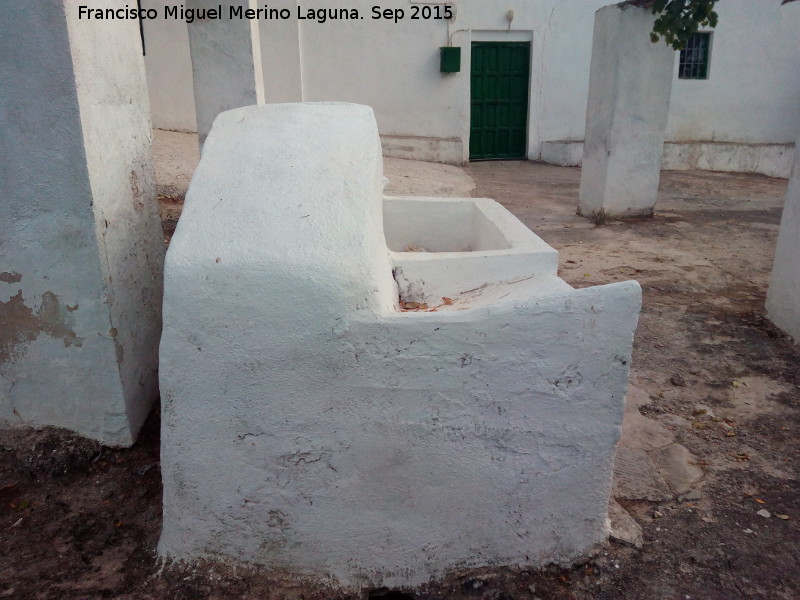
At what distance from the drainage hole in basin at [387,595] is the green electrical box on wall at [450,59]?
1006cm

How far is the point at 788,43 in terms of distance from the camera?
11.1m

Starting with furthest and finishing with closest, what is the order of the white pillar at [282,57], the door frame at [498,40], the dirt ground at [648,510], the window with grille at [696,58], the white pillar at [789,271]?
the window with grille at [696,58], the door frame at [498,40], the white pillar at [282,57], the white pillar at [789,271], the dirt ground at [648,510]

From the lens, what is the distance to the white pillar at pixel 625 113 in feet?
22.3

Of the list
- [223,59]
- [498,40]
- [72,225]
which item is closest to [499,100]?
[498,40]

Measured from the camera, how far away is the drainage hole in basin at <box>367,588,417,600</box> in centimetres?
214

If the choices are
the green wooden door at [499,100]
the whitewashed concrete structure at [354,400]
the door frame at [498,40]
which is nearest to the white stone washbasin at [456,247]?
the whitewashed concrete structure at [354,400]

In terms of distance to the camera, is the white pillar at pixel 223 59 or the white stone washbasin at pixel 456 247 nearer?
the white stone washbasin at pixel 456 247

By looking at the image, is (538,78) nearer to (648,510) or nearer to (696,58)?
(696,58)

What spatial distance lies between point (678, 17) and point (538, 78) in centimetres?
522

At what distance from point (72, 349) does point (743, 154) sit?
475 inches

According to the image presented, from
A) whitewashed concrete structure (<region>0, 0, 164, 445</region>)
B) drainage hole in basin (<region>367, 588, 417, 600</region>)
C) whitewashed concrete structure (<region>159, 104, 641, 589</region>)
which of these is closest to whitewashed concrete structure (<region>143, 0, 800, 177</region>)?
whitewashed concrete structure (<region>0, 0, 164, 445</region>)

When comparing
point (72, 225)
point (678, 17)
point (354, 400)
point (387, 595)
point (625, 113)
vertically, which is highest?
point (678, 17)

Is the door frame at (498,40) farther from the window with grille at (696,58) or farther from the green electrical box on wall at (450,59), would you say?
the window with grille at (696,58)

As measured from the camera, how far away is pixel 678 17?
641 centimetres
